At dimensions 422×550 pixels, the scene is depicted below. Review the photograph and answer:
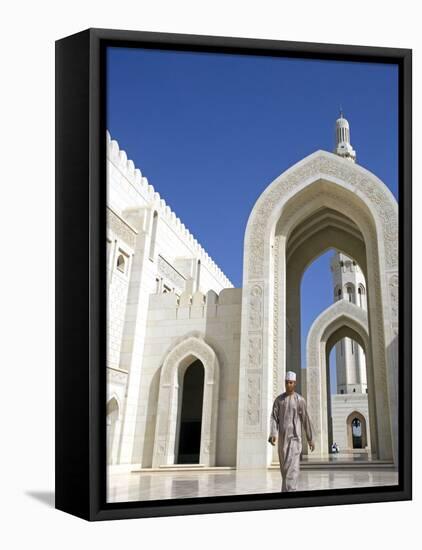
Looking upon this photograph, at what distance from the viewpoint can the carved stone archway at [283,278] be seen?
33.0 feet

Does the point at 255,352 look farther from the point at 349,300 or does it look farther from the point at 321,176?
the point at 349,300

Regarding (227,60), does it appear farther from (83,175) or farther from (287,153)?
(287,153)

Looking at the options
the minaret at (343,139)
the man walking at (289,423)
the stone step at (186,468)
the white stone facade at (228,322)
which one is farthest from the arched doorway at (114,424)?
the minaret at (343,139)

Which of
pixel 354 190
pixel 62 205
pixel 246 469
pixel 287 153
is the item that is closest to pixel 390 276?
pixel 354 190

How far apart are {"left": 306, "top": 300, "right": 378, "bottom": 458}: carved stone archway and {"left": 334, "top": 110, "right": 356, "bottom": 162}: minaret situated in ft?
18.9

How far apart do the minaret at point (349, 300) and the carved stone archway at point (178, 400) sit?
43.4 ft

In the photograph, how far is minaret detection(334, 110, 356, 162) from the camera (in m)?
8.95

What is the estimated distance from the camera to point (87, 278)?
614 centimetres

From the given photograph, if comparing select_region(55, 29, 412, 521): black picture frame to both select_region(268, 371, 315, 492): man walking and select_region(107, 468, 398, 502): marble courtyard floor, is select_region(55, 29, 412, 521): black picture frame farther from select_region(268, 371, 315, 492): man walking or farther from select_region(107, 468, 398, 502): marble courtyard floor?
select_region(268, 371, 315, 492): man walking

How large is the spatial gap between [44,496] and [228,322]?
14.3ft

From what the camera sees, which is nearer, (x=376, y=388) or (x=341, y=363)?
(x=376, y=388)

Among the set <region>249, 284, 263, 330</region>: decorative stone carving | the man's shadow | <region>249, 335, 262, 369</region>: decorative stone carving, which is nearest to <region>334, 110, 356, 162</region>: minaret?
<region>249, 284, 263, 330</region>: decorative stone carving

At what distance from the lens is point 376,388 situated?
10391 millimetres

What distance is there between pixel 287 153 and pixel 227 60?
9.61 ft
